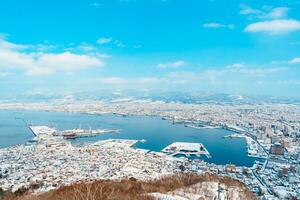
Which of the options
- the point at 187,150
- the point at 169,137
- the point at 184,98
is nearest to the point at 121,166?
the point at 187,150

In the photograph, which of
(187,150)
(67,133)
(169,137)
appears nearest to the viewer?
(187,150)

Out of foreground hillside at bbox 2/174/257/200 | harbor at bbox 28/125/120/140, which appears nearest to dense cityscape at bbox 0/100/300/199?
foreground hillside at bbox 2/174/257/200

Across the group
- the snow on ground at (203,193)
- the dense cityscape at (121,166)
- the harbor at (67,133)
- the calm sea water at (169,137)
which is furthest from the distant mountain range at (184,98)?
the snow on ground at (203,193)

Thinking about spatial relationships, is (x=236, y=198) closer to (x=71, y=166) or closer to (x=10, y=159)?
(x=71, y=166)

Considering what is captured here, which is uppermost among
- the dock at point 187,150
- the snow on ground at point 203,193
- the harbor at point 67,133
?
the snow on ground at point 203,193

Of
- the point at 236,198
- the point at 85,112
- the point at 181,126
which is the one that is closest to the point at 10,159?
the point at 236,198

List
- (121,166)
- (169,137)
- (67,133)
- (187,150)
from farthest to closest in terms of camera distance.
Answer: (67,133), (169,137), (187,150), (121,166)

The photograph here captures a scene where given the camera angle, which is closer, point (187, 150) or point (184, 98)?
point (187, 150)

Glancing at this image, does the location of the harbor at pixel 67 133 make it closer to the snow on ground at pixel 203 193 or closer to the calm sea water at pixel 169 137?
the calm sea water at pixel 169 137

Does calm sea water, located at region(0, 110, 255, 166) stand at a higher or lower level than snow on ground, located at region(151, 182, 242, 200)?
lower

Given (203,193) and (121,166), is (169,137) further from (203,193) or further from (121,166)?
(203,193)

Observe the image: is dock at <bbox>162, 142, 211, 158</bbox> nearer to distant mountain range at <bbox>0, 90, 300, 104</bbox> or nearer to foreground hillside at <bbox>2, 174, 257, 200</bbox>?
foreground hillside at <bbox>2, 174, 257, 200</bbox>
